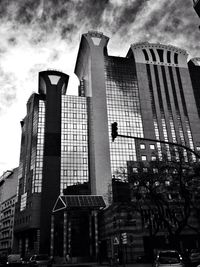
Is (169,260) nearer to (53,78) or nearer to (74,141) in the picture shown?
(74,141)

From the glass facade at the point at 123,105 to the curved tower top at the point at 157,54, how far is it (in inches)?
229

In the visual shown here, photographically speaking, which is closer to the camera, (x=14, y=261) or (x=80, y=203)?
(x=14, y=261)

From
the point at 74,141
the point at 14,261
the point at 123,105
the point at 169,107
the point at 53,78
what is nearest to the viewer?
the point at 14,261

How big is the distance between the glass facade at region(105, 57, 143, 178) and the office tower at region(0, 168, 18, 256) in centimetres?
7158

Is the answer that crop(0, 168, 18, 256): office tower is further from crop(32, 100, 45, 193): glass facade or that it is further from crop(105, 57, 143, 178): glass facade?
crop(105, 57, 143, 178): glass facade

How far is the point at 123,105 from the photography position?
349 feet

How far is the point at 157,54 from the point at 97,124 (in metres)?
46.4

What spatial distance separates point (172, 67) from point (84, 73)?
134ft

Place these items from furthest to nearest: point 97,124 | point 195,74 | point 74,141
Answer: point 195,74 < point 74,141 < point 97,124

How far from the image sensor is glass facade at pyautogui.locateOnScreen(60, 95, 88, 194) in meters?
97.6

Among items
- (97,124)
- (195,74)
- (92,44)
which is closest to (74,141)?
(97,124)

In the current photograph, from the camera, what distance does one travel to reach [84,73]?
128500 millimetres

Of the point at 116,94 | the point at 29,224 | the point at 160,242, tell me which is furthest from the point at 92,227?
the point at 116,94

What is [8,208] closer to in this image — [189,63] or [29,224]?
[29,224]
